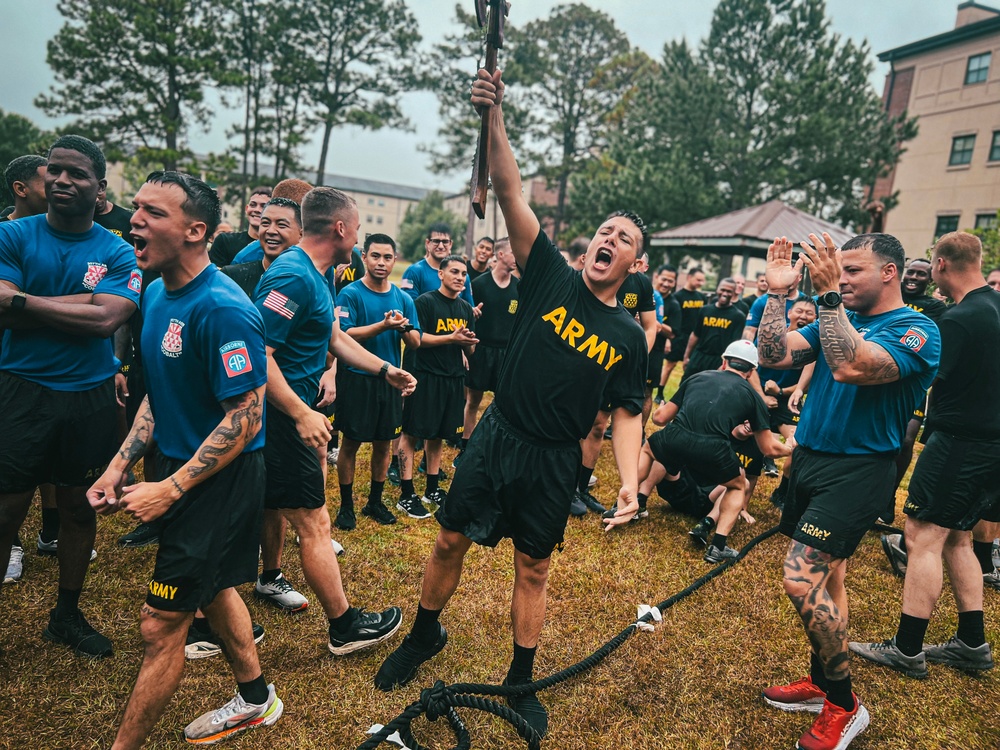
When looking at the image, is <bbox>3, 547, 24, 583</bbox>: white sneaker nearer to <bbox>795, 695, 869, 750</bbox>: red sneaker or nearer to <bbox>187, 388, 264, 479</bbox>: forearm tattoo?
<bbox>187, 388, 264, 479</bbox>: forearm tattoo

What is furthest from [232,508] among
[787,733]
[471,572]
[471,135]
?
[471,135]

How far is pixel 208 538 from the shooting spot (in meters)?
2.46

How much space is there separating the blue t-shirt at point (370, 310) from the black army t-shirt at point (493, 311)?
6.03 ft

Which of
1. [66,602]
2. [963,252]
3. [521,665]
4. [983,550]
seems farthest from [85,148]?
[983,550]

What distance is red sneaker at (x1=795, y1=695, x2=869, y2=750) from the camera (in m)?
3.07

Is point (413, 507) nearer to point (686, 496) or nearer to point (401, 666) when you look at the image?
point (401, 666)

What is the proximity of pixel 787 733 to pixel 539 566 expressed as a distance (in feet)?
5.74

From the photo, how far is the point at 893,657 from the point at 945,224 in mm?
31679

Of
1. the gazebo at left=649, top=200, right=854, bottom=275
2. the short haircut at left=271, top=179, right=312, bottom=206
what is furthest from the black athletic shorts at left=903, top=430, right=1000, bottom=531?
the gazebo at left=649, top=200, right=854, bottom=275

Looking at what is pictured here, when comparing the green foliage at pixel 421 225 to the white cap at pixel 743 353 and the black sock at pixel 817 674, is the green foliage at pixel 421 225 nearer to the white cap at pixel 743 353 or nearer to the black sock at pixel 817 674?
the white cap at pixel 743 353

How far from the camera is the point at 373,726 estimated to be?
2982 millimetres

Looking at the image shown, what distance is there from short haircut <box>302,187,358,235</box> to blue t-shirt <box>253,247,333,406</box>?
165mm

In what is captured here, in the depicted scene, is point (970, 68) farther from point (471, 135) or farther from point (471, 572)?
point (471, 572)

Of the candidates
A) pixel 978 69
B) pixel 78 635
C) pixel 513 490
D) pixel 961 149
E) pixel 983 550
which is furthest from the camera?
pixel 961 149
